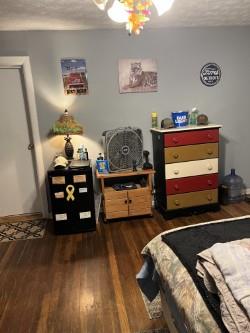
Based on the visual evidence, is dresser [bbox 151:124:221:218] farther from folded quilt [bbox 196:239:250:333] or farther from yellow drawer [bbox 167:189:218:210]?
folded quilt [bbox 196:239:250:333]

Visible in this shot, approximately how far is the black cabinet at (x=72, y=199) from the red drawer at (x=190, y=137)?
943mm

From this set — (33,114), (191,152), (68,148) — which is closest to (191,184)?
(191,152)

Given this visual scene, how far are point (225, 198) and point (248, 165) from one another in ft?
2.12

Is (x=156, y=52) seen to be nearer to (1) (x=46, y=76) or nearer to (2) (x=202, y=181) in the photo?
(1) (x=46, y=76)

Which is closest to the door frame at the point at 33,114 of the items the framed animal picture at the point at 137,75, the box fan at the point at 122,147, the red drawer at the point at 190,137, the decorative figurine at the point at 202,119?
the box fan at the point at 122,147

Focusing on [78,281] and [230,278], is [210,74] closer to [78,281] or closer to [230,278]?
[78,281]

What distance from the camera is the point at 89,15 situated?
2.50 meters

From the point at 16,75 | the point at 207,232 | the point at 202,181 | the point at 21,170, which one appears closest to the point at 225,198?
the point at 202,181

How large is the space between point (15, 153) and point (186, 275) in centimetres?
273

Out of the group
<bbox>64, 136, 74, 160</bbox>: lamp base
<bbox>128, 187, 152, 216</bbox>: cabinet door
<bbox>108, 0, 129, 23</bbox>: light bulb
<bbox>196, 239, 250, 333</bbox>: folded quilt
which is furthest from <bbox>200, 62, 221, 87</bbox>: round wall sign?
<bbox>196, 239, 250, 333</bbox>: folded quilt

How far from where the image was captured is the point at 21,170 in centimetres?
324

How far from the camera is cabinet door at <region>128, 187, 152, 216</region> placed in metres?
3.05

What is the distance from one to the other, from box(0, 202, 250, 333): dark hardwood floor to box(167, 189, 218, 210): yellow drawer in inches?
7.0

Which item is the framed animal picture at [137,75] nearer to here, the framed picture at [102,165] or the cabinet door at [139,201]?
the framed picture at [102,165]
